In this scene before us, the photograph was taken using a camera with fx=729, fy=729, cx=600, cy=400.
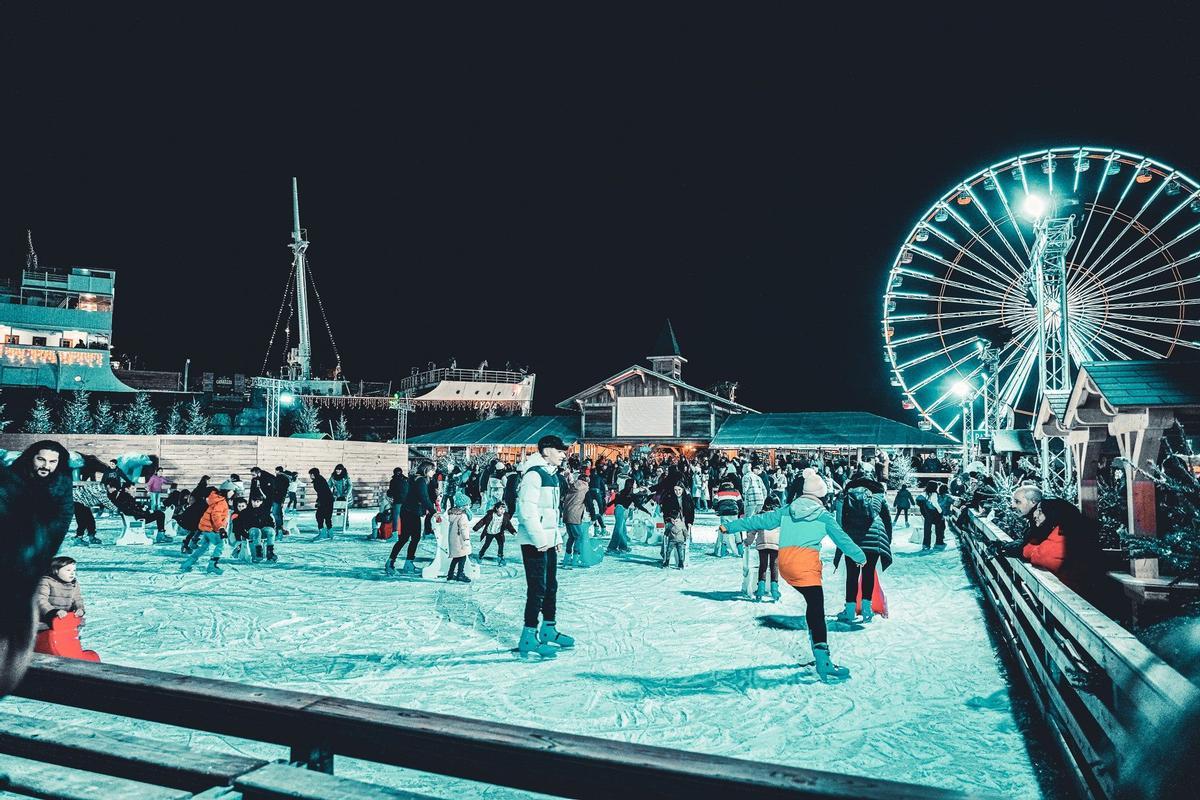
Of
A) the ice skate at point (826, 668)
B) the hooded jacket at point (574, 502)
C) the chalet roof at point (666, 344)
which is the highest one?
the chalet roof at point (666, 344)

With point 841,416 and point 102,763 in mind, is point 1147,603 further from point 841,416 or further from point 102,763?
point 841,416

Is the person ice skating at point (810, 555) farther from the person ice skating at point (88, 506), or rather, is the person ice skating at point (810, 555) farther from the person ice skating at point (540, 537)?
the person ice skating at point (88, 506)

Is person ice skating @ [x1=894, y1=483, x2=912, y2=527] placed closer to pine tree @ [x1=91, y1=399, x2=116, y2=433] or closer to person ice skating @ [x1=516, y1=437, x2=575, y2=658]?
person ice skating @ [x1=516, y1=437, x2=575, y2=658]

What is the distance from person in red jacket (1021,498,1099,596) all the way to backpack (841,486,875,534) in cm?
152

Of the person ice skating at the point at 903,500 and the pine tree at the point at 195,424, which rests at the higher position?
the pine tree at the point at 195,424

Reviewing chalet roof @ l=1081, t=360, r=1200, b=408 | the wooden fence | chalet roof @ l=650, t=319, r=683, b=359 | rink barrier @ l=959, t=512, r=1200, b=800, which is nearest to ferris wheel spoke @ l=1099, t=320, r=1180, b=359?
chalet roof @ l=1081, t=360, r=1200, b=408

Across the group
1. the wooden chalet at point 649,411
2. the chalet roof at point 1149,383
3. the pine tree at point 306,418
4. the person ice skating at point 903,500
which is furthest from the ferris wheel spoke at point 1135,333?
the pine tree at point 306,418

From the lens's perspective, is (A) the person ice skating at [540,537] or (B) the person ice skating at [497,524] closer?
(A) the person ice skating at [540,537]

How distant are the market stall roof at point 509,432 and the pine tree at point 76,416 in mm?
17956

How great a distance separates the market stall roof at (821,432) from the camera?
97.6 ft

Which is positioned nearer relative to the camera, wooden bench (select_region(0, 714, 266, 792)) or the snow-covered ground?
wooden bench (select_region(0, 714, 266, 792))

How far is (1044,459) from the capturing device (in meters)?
11.2

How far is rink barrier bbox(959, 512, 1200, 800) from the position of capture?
7.55 feet

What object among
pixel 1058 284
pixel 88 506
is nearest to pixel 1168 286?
pixel 1058 284
